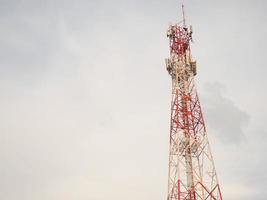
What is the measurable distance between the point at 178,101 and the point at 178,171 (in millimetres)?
8894

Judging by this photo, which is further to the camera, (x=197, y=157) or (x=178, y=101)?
(x=178, y=101)

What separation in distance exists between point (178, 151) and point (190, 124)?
3854 millimetres

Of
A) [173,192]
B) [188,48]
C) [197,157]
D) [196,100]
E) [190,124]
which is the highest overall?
[188,48]

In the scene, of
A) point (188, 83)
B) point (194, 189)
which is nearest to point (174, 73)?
point (188, 83)

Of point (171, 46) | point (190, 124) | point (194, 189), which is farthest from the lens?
point (171, 46)

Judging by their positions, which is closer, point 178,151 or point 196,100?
point 178,151

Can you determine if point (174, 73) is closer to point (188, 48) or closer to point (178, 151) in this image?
point (188, 48)

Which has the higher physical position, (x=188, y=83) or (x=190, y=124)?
(x=188, y=83)

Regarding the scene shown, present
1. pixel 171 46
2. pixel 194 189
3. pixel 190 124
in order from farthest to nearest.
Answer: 1. pixel 171 46
2. pixel 190 124
3. pixel 194 189

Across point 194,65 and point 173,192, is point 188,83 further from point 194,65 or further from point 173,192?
point 173,192

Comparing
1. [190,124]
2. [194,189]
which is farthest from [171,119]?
[194,189]

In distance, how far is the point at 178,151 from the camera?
157ft

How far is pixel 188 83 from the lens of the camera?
52250 millimetres

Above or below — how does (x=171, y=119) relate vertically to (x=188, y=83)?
below
